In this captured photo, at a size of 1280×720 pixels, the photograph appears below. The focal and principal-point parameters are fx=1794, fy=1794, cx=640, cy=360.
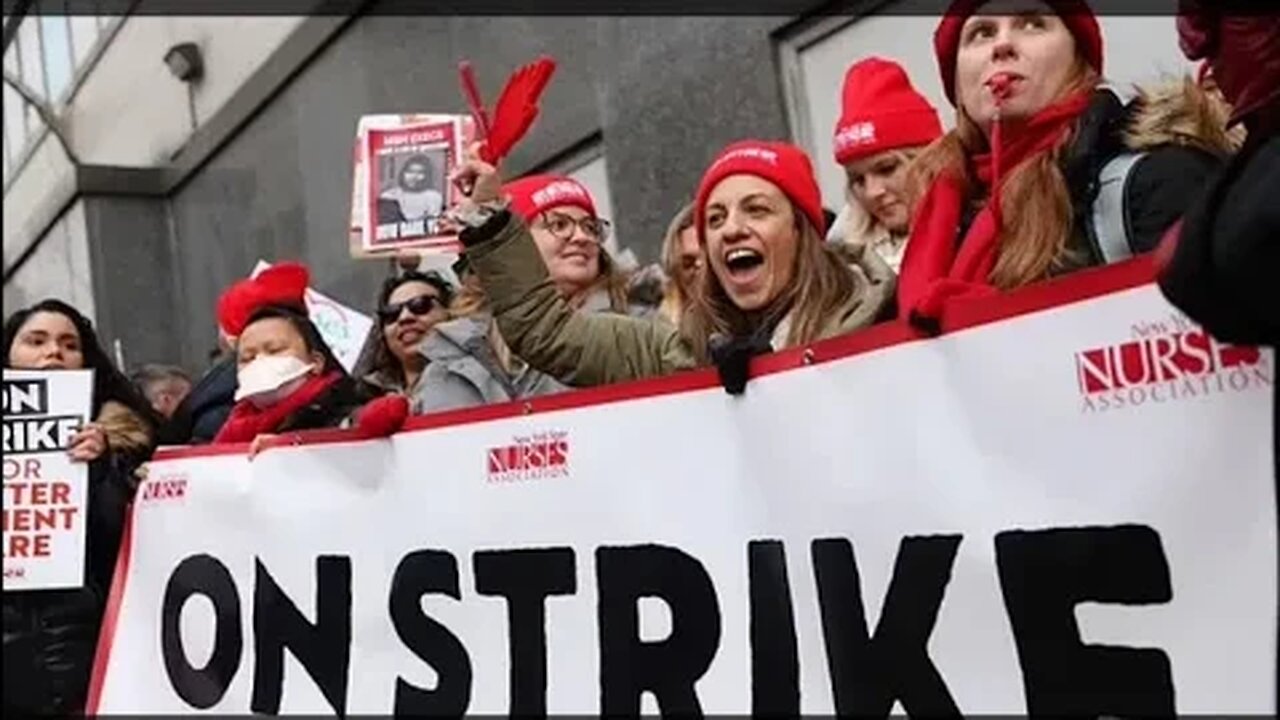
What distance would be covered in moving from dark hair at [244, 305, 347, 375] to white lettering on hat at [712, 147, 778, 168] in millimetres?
1420

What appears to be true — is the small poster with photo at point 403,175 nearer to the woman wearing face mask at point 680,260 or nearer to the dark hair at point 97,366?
the dark hair at point 97,366

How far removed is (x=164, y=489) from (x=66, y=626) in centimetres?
56

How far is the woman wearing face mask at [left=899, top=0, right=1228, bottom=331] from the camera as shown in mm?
2402

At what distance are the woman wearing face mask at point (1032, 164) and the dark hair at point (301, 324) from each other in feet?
6.27

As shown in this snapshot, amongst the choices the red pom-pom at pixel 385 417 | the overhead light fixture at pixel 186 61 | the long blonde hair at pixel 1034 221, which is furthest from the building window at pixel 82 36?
the long blonde hair at pixel 1034 221

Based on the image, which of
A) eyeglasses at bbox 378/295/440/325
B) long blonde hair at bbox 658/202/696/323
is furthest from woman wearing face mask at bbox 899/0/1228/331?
eyeglasses at bbox 378/295/440/325

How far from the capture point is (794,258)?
A: 3.11 m

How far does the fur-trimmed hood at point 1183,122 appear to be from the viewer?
94.8 inches

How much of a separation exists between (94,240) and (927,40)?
10.6 meters

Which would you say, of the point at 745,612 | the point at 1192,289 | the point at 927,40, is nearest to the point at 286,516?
the point at 745,612

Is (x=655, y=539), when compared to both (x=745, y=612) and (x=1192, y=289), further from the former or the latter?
(x=1192, y=289)

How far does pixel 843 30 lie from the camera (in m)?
6.83

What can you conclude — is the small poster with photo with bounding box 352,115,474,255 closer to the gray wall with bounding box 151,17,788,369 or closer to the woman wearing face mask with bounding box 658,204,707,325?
the woman wearing face mask with bounding box 658,204,707,325

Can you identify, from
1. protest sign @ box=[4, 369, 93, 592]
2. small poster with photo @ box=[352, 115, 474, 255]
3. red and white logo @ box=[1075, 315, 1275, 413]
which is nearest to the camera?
red and white logo @ box=[1075, 315, 1275, 413]
